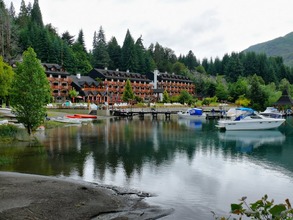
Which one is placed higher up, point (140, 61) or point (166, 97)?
point (140, 61)

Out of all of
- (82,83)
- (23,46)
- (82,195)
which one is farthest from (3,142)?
(23,46)

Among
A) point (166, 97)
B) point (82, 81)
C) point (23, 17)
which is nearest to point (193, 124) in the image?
point (82, 81)

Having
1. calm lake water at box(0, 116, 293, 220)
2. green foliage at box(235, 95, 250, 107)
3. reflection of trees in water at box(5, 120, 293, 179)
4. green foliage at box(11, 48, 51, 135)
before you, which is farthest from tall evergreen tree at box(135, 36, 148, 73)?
green foliage at box(11, 48, 51, 135)

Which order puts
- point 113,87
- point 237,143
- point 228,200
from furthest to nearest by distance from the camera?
point 113,87 < point 237,143 < point 228,200

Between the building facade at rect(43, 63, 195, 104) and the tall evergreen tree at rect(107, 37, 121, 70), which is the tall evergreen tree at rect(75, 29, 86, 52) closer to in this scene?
the tall evergreen tree at rect(107, 37, 121, 70)

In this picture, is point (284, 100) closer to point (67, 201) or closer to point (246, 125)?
point (246, 125)

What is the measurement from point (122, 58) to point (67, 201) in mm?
135152

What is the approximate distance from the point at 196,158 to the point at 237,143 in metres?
14.0

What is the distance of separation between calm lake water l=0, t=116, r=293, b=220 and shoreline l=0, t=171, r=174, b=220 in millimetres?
1266

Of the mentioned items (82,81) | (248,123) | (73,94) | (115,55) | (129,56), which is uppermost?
(115,55)

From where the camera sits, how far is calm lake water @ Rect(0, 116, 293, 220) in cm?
1816

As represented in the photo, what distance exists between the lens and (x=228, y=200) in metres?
17.5

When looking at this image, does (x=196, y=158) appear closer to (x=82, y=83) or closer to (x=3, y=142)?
(x=3, y=142)

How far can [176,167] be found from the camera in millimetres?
25766
